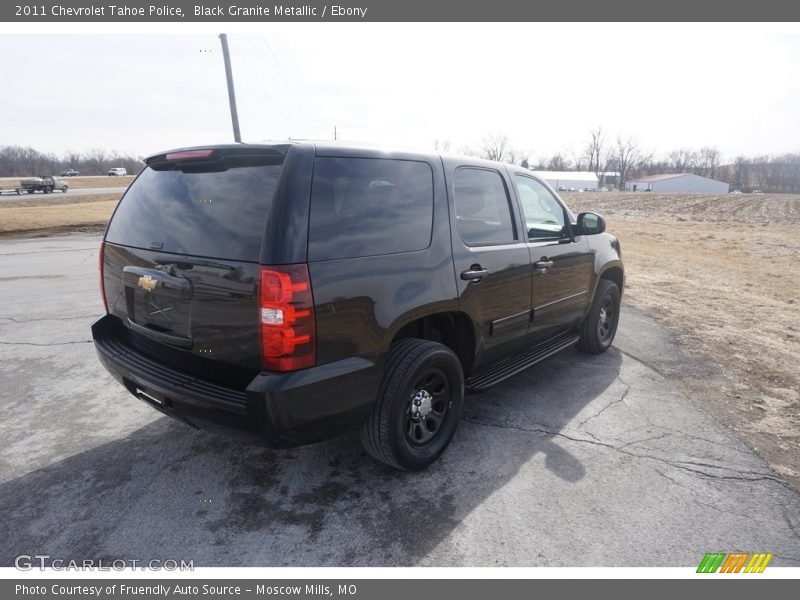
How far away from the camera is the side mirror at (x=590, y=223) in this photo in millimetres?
4469

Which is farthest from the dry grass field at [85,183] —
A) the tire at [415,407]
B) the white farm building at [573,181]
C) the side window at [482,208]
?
the white farm building at [573,181]

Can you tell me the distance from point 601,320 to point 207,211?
404 cm

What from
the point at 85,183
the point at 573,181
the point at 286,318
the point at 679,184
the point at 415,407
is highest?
the point at 573,181

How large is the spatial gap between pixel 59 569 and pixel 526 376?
11.9 ft

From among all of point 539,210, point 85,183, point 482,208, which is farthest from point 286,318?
point 85,183

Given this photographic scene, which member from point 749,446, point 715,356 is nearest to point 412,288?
point 749,446

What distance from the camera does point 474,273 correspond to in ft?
10.4

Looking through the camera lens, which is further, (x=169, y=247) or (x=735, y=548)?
(x=169, y=247)

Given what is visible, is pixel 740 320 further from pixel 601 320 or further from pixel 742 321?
pixel 601 320

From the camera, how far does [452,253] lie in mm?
3055

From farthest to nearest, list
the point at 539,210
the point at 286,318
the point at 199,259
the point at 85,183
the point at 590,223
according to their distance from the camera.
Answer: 1. the point at 85,183
2. the point at 590,223
3. the point at 539,210
4. the point at 199,259
5. the point at 286,318

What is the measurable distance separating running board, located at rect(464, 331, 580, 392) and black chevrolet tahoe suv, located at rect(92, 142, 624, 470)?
0.03m

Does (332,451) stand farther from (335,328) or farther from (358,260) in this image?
(358,260)

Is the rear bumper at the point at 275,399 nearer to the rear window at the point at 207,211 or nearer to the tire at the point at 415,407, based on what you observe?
Answer: the tire at the point at 415,407
